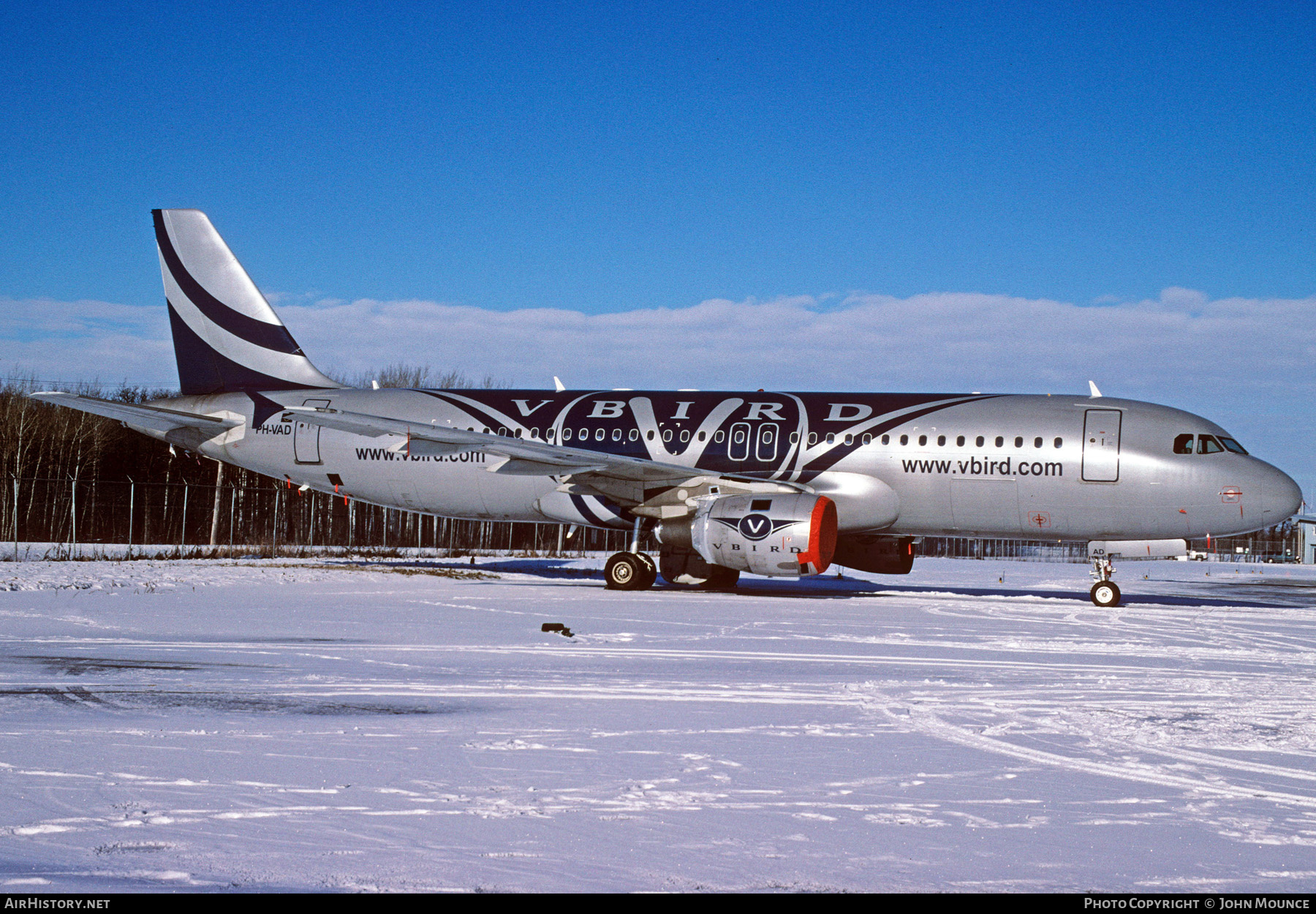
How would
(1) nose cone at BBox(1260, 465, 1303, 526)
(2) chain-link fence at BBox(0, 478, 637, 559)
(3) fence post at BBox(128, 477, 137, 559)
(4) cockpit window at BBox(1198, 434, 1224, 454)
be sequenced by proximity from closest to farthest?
1. (1) nose cone at BBox(1260, 465, 1303, 526)
2. (4) cockpit window at BBox(1198, 434, 1224, 454)
3. (3) fence post at BBox(128, 477, 137, 559)
4. (2) chain-link fence at BBox(0, 478, 637, 559)

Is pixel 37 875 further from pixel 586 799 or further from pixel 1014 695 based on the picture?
pixel 1014 695

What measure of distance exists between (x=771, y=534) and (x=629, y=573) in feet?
11.7

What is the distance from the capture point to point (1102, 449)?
1830 cm

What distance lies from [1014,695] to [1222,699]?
1571mm

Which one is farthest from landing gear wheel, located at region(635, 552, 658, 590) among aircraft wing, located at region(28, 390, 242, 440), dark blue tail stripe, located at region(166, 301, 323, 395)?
aircraft wing, located at region(28, 390, 242, 440)

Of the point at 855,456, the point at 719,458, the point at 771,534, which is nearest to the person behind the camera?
the point at 771,534

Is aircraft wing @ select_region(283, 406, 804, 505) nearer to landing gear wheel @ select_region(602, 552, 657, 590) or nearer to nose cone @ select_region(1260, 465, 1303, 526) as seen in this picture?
landing gear wheel @ select_region(602, 552, 657, 590)

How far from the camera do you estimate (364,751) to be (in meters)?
5.91

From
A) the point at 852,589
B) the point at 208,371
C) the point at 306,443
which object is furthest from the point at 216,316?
the point at 852,589

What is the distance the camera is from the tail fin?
2336 centimetres

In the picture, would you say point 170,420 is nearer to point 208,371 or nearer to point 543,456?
point 208,371

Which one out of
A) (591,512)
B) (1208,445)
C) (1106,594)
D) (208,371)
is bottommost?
(1106,594)

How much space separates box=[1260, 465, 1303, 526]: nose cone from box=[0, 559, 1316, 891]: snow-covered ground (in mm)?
5391

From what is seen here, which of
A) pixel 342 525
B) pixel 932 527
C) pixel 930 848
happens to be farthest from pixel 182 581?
pixel 342 525
